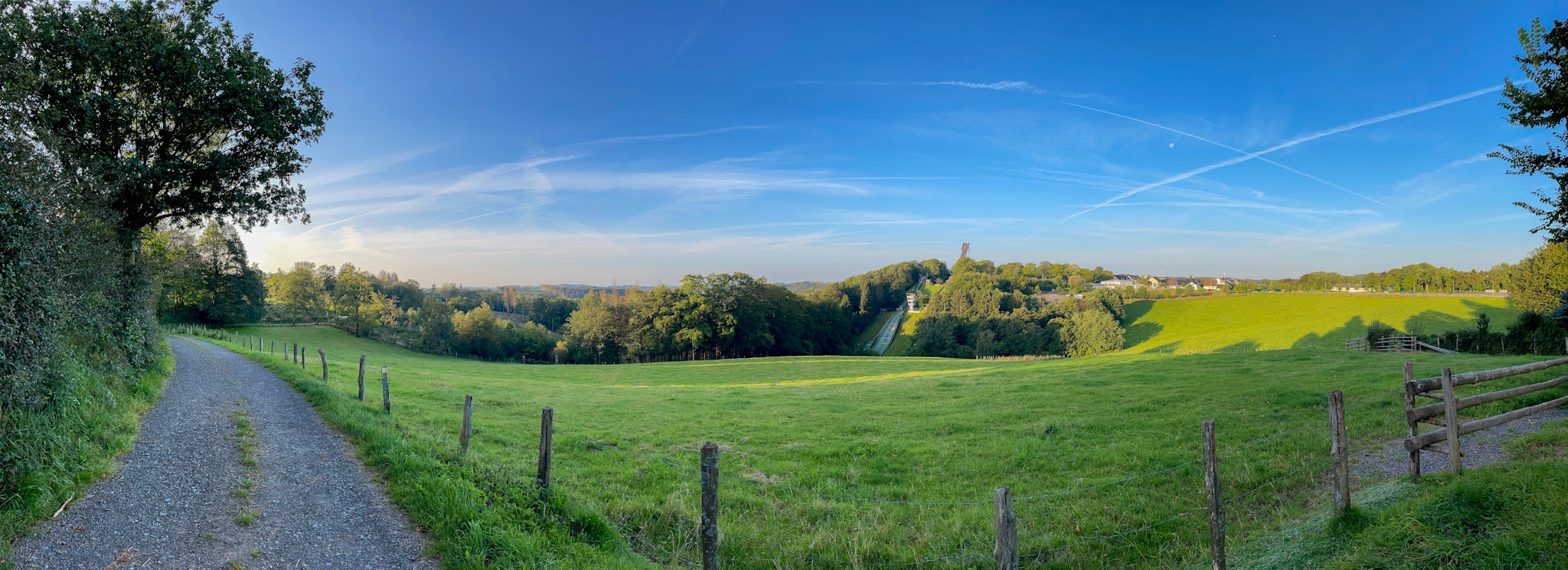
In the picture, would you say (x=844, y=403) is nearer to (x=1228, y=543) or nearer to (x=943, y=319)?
(x=1228, y=543)

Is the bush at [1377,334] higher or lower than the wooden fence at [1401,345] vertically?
higher

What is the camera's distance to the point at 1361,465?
892 centimetres

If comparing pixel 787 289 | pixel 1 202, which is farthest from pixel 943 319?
Answer: pixel 1 202

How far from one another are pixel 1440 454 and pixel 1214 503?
23.0ft

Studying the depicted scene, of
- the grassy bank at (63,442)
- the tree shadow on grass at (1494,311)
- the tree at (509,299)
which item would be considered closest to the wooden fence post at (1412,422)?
the grassy bank at (63,442)

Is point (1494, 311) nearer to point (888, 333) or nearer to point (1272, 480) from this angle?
point (888, 333)

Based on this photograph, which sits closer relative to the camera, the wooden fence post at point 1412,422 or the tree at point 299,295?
the wooden fence post at point 1412,422

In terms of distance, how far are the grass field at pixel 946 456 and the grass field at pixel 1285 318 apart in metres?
40.3

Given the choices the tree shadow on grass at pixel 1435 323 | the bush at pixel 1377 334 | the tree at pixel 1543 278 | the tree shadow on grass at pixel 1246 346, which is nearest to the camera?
the bush at pixel 1377 334

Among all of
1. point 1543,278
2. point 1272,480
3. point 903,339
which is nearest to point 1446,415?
point 1272,480

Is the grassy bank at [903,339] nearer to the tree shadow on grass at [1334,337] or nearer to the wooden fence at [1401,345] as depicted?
the tree shadow on grass at [1334,337]

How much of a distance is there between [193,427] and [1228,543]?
17.0 metres

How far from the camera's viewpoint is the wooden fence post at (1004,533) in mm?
4453

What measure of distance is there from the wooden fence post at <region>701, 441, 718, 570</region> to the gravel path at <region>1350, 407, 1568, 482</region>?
925 cm
